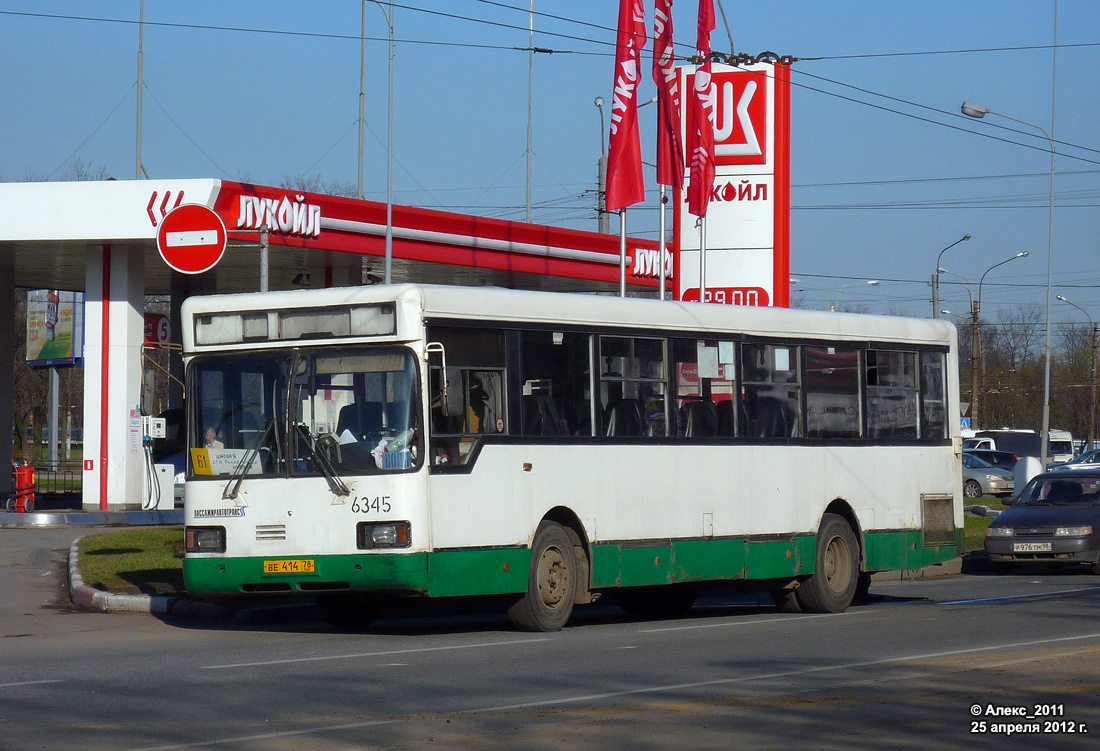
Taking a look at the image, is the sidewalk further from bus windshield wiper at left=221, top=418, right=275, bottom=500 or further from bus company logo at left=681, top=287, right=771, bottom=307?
bus company logo at left=681, top=287, right=771, bottom=307

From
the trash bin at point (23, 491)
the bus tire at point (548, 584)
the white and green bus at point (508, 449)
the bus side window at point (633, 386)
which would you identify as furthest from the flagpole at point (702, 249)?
the trash bin at point (23, 491)

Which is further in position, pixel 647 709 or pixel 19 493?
pixel 19 493

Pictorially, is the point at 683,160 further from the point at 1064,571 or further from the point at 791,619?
the point at 791,619

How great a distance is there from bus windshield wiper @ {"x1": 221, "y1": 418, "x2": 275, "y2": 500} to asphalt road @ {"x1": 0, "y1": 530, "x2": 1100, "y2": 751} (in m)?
1.22

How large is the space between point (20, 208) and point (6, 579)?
36.3 feet

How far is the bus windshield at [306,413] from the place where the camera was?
11750 millimetres

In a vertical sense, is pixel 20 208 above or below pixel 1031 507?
above

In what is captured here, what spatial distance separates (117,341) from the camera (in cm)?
2859

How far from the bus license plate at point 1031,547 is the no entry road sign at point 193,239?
12.5 metres

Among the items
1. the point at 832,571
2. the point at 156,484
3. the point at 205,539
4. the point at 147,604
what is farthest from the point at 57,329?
the point at 205,539

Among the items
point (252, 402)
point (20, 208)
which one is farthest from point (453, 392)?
point (20, 208)

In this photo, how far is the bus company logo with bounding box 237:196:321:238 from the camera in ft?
87.7

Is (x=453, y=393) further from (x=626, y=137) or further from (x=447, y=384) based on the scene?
(x=626, y=137)

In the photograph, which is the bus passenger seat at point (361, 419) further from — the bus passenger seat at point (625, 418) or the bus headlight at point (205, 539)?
the bus passenger seat at point (625, 418)
